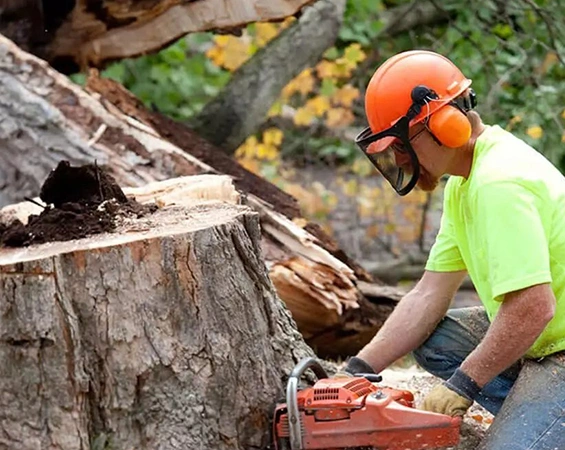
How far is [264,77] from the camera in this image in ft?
22.0

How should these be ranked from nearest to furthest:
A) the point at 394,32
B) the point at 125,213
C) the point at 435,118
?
the point at 435,118 < the point at 125,213 < the point at 394,32

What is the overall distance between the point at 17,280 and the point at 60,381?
31cm

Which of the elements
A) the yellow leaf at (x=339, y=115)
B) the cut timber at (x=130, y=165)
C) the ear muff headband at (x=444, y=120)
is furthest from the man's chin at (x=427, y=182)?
the yellow leaf at (x=339, y=115)

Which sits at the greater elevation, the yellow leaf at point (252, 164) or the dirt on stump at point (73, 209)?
A: the dirt on stump at point (73, 209)

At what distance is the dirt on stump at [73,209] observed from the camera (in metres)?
3.01

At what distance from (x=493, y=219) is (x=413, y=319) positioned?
0.78 metres

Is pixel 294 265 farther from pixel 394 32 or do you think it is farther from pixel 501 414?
pixel 394 32

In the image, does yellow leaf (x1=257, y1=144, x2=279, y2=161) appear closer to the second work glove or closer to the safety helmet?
the safety helmet

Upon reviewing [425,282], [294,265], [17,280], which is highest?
[17,280]

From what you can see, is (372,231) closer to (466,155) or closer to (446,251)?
(446,251)

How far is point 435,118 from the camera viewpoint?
9.77ft

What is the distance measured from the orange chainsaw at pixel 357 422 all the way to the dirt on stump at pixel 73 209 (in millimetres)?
792

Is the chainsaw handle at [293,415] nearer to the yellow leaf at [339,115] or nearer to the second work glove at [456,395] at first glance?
the second work glove at [456,395]

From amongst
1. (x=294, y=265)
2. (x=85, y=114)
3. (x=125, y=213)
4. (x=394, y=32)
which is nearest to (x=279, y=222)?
(x=294, y=265)
